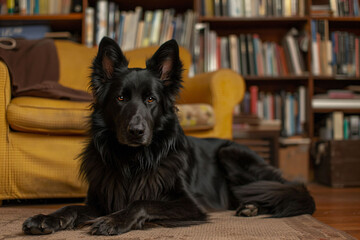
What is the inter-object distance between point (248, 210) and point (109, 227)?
767mm

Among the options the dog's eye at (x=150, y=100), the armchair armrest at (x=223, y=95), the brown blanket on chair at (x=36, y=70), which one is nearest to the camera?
the dog's eye at (x=150, y=100)

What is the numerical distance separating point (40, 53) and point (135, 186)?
1.73 metres

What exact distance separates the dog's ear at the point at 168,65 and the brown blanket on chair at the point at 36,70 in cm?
89

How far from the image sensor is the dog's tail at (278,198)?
5.91 ft

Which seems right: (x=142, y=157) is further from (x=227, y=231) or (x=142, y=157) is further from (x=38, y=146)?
(x=38, y=146)

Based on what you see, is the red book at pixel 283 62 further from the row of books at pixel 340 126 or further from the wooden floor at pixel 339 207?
the wooden floor at pixel 339 207

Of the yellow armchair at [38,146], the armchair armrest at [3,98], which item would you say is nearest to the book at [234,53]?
the yellow armchair at [38,146]

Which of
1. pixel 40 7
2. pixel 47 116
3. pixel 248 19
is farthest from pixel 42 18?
pixel 248 19

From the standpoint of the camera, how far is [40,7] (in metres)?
3.70

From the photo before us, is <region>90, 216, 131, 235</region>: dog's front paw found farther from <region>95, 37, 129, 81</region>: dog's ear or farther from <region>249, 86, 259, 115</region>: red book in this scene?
<region>249, 86, 259, 115</region>: red book

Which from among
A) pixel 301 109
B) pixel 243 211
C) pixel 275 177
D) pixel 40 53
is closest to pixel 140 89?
pixel 243 211

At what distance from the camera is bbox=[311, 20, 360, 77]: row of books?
3.68 m

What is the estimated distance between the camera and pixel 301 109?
12.2ft

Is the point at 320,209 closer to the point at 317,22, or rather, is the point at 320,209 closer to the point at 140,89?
the point at 140,89
